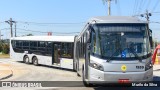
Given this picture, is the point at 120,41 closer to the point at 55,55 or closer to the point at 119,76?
the point at 119,76

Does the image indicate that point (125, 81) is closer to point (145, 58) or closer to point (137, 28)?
point (145, 58)

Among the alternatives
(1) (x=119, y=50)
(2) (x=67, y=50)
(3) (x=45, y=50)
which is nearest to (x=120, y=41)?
(1) (x=119, y=50)

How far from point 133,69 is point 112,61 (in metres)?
0.83

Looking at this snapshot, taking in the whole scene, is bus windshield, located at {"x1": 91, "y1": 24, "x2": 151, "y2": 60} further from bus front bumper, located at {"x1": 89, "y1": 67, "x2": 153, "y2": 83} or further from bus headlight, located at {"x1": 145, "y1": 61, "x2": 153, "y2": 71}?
bus front bumper, located at {"x1": 89, "y1": 67, "x2": 153, "y2": 83}

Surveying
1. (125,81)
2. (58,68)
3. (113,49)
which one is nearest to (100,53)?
(113,49)

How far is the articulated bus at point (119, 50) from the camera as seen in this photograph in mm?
14227

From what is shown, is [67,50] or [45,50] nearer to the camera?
[67,50]

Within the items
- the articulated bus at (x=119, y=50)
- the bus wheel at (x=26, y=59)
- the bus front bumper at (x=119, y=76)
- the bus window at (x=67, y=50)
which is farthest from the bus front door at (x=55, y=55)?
the bus front bumper at (x=119, y=76)

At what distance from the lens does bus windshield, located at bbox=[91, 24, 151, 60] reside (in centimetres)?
1441

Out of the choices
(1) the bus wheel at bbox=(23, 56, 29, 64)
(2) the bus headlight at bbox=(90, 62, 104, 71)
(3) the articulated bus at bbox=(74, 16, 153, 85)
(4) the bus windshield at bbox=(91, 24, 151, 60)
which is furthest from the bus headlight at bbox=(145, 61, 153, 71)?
(1) the bus wheel at bbox=(23, 56, 29, 64)

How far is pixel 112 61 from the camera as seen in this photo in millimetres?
14258

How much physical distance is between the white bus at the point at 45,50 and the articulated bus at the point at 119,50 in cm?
1523

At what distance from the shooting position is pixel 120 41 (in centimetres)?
1453

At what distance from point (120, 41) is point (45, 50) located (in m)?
20.5
